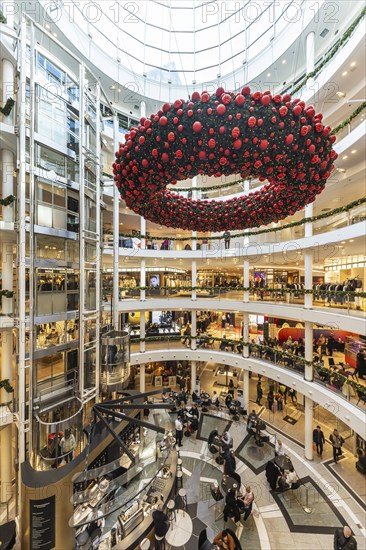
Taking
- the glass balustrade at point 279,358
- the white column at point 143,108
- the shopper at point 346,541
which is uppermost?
the white column at point 143,108

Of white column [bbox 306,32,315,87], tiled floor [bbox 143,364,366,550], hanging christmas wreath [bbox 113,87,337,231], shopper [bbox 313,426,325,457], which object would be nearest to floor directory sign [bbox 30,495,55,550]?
tiled floor [bbox 143,364,366,550]

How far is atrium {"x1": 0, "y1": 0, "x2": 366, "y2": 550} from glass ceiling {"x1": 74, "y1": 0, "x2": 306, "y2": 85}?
0.39ft

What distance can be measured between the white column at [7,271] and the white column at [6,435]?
2.62 feet

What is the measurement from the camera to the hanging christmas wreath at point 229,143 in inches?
113

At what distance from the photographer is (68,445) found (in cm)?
680

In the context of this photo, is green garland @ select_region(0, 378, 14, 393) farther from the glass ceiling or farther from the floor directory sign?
the glass ceiling

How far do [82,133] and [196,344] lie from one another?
14.0m

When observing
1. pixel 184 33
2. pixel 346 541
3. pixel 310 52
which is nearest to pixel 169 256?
pixel 310 52

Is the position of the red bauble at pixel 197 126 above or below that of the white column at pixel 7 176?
below

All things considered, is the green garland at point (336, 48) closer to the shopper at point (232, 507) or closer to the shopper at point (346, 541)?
the shopper at point (346, 541)

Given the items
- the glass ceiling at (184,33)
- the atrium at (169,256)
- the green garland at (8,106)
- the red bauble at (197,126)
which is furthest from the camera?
the glass ceiling at (184,33)

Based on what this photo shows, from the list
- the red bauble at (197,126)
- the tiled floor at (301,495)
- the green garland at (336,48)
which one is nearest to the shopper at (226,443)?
the tiled floor at (301,495)

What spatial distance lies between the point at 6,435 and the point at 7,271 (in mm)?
5588

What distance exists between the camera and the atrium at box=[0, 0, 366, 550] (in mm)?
3717
